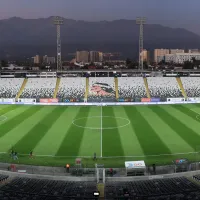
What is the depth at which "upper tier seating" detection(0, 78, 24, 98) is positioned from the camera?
6199 cm

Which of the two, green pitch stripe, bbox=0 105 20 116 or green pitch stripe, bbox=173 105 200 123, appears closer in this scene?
green pitch stripe, bbox=173 105 200 123

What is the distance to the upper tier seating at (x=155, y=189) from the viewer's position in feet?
59.0

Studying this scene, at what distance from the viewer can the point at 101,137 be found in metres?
35.9

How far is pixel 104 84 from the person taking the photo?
64562 mm

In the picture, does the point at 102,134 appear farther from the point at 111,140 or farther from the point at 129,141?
the point at 129,141

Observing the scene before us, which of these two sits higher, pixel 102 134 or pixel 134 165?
pixel 134 165

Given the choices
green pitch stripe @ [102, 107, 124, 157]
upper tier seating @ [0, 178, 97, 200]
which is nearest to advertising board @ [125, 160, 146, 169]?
upper tier seating @ [0, 178, 97, 200]

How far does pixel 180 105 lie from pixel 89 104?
51.2 ft

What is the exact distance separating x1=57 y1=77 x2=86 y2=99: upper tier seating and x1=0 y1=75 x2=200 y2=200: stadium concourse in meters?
0.09

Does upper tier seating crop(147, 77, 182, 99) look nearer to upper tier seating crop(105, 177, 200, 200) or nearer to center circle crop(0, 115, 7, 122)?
center circle crop(0, 115, 7, 122)

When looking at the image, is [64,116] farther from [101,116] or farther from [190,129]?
[190,129]

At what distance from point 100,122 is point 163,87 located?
24136mm

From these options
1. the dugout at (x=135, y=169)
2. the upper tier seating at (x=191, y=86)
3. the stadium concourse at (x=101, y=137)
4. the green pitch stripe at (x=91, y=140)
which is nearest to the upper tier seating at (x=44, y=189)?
the stadium concourse at (x=101, y=137)

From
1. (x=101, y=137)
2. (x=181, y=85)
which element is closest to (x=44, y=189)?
(x=101, y=137)
